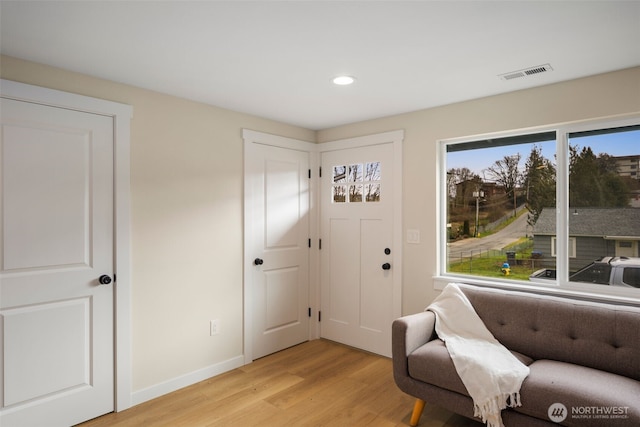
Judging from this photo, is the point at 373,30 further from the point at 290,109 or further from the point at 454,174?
the point at 454,174

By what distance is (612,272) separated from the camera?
251cm

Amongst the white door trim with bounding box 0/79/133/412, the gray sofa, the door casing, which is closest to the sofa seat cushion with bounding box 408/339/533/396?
the gray sofa

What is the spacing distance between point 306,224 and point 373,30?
2383 mm

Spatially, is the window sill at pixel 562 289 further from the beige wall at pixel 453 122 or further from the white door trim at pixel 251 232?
the white door trim at pixel 251 232

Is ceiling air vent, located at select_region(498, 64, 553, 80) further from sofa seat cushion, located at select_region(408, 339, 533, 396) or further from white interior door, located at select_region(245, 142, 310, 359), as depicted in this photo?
white interior door, located at select_region(245, 142, 310, 359)

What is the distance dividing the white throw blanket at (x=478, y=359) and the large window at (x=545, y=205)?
58 centimetres

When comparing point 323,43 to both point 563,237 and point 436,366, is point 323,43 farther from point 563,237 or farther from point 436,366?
point 563,237

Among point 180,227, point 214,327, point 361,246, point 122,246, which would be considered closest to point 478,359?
point 361,246

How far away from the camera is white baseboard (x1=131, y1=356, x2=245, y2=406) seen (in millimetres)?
2688

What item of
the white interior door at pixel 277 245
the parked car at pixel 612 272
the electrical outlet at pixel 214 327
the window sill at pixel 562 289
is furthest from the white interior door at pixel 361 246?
the parked car at pixel 612 272

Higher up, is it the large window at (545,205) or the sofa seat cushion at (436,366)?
the large window at (545,205)

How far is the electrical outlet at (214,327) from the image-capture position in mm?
3123

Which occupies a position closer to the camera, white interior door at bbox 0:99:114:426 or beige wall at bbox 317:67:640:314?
white interior door at bbox 0:99:114:426

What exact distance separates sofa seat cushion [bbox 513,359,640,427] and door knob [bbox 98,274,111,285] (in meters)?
2.61
